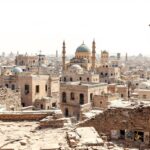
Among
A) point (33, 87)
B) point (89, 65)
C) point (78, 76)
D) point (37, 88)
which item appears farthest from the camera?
point (89, 65)

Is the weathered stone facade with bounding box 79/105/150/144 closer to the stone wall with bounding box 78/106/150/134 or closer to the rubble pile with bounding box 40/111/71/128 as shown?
the stone wall with bounding box 78/106/150/134

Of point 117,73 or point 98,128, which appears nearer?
point 98,128

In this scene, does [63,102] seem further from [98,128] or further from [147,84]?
[98,128]

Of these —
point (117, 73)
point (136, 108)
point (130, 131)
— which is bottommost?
point (130, 131)

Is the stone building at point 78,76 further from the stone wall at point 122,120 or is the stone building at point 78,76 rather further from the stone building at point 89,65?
the stone wall at point 122,120

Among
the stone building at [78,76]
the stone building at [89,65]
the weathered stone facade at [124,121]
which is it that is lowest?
the weathered stone facade at [124,121]

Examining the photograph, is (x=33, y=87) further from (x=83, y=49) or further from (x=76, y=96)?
(x=83, y=49)

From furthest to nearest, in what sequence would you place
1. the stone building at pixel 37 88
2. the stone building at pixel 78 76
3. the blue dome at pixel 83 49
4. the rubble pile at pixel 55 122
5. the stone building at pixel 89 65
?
A: the blue dome at pixel 83 49, the stone building at pixel 89 65, the stone building at pixel 78 76, the stone building at pixel 37 88, the rubble pile at pixel 55 122

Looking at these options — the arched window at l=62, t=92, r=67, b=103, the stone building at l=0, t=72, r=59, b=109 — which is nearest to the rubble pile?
the stone building at l=0, t=72, r=59, b=109

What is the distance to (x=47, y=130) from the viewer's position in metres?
9.88

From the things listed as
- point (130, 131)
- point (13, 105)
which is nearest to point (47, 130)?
point (130, 131)

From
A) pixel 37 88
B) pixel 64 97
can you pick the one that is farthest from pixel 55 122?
pixel 64 97

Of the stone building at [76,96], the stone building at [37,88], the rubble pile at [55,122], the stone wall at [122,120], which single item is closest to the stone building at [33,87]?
the stone building at [37,88]

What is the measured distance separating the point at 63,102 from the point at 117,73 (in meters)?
25.4
